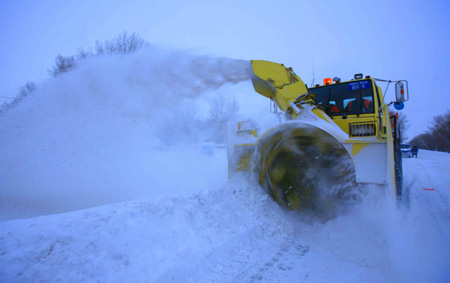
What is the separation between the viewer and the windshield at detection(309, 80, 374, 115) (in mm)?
4418

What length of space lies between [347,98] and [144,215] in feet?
14.0

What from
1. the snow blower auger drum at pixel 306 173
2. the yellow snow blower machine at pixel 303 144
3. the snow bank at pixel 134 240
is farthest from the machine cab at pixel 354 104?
the snow bank at pixel 134 240

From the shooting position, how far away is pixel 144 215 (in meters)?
2.92

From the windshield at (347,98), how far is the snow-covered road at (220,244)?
1887 mm

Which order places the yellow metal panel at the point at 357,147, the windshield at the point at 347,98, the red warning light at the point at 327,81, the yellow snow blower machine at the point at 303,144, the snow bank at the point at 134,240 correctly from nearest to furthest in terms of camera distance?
1. the snow bank at the point at 134,240
2. the yellow metal panel at the point at 357,147
3. the yellow snow blower machine at the point at 303,144
4. the windshield at the point at 347,98
5. the red warning light at the point at 327,81

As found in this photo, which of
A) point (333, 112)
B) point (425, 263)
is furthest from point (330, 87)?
point (425, 263)

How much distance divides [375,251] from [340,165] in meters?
1.50

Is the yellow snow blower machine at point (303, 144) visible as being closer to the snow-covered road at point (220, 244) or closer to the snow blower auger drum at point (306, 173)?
the snow blower auger drum at point (306, 173)

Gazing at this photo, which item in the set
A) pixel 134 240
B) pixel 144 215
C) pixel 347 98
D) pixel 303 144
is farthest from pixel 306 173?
pixel 134 240

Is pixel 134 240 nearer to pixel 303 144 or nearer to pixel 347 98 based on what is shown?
pixel 303 144

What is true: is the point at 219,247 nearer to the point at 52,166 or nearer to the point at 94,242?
the point at 94,242

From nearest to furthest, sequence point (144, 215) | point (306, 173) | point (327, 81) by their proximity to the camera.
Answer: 1. point (144, 215)
2. point (306, 173)
3. point (327, 81)

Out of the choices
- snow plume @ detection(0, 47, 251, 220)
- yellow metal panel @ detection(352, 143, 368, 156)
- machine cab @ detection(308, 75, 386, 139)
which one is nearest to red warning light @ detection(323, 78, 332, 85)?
machine cab @ detection(308, 75, 386, 139)

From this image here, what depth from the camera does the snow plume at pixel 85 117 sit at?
13.9 ft
